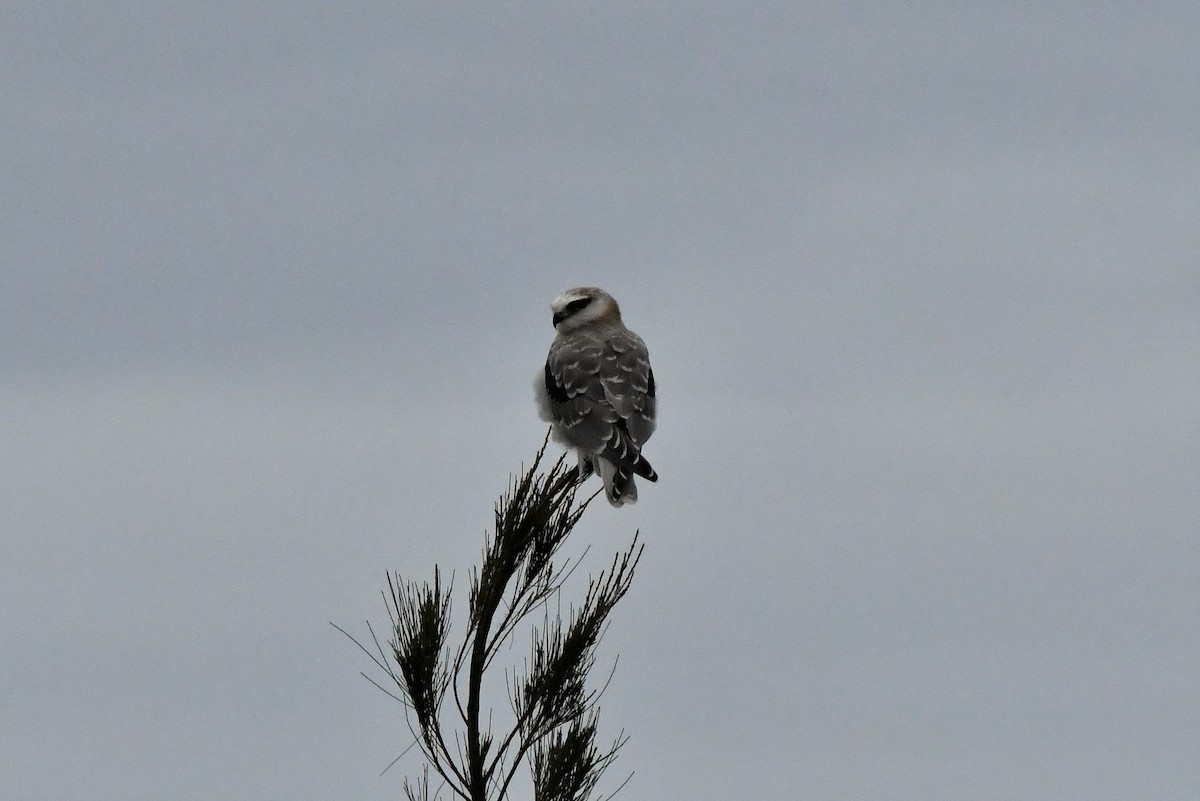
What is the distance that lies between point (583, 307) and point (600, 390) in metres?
1.81

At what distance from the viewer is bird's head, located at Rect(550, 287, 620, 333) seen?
13352 millimetres

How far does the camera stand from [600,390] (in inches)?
464

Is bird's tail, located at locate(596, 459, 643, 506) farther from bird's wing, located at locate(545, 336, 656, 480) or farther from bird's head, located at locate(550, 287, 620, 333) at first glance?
bird's head, located at locate(550, 287, 620, 333)

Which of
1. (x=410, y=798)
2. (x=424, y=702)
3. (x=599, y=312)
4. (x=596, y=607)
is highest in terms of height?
(x=599, y=312)

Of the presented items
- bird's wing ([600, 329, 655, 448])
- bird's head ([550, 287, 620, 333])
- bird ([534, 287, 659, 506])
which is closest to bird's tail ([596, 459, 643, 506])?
bird ([534, 287, 659, 506])

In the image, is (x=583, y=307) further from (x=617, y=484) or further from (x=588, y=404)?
(x=617, y=484)

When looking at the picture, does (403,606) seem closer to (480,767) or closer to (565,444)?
(480,767)

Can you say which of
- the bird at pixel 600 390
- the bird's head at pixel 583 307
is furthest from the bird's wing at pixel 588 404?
the bird's head at pixel 583 307

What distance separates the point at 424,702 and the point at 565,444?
3.63 m

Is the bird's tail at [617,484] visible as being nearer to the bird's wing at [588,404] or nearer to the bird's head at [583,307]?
the bird's wing at [588,404]

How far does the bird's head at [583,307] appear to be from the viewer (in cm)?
1335

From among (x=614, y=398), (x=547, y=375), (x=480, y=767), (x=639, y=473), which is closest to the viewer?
A: (x=480, y=767)

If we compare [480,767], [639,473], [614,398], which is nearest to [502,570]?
[480,767]

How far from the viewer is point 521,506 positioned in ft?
25.7
